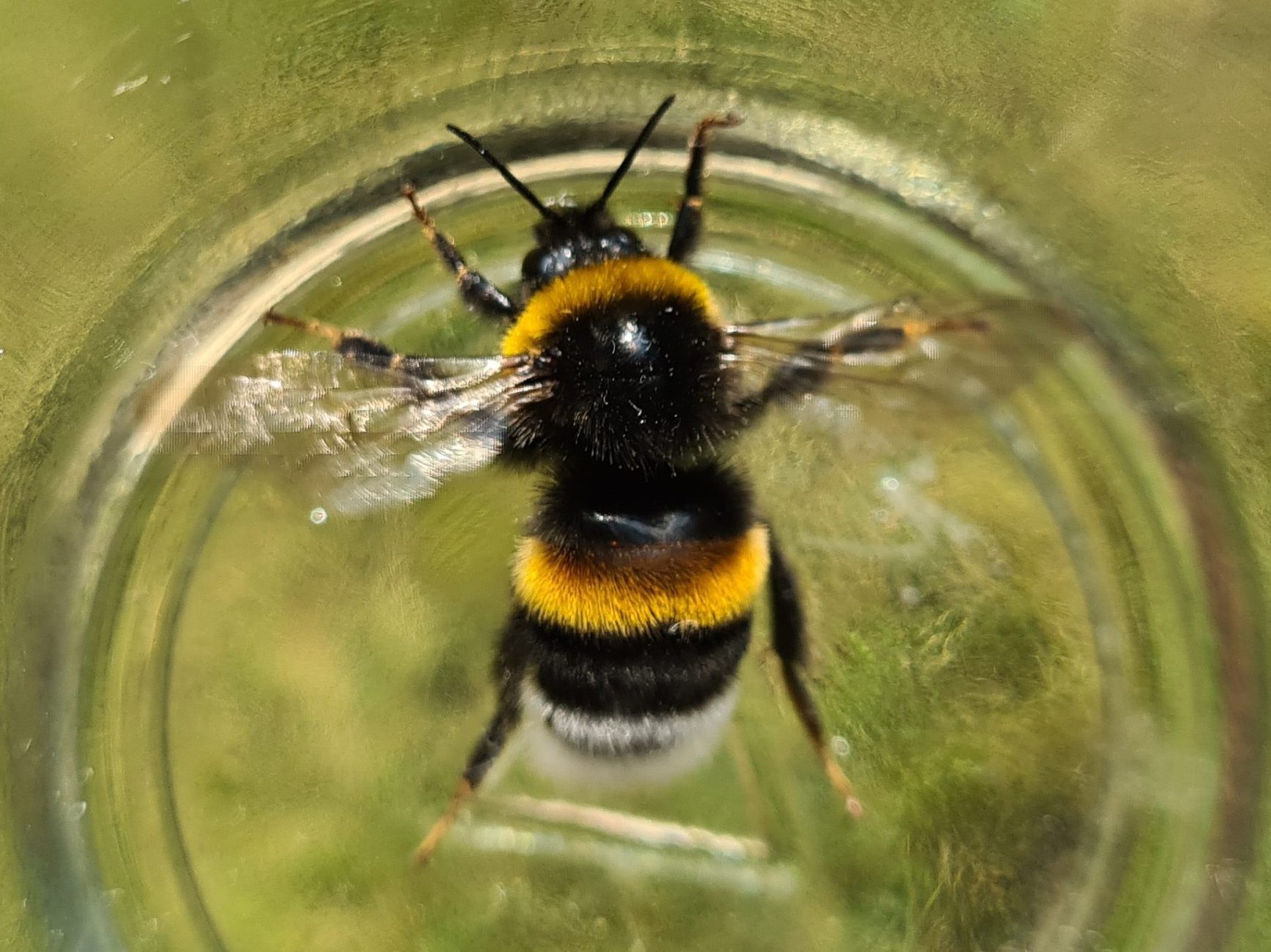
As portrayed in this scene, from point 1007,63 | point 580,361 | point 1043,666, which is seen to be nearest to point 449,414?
point 580,361

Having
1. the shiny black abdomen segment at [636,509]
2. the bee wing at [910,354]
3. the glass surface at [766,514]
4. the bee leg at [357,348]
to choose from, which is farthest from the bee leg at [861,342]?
the glass surface at [766,514]

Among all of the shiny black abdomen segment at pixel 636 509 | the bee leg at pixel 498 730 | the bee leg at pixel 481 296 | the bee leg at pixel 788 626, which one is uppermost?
the bee leg at pixel 481 296

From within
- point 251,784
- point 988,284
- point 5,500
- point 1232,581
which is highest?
point 988,284

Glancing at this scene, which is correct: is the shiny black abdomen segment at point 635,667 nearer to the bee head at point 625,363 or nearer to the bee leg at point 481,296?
the bee head at point 625,363

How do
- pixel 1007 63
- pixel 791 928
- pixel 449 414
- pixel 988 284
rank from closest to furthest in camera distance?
1. pixel 449 414
2. pixel 1007 63
3. pixel 791 928
4. pixel 988 284

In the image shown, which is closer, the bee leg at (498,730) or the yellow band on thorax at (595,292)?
the yellow band on thorax at (595,292)

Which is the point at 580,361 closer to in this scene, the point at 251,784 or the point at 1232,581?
the point at 251,784

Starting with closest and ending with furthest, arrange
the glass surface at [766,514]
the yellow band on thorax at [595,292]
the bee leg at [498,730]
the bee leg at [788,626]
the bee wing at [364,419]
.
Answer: the bee wing at [364,419] < the yellow band on thorax at [595,292] < the bee leg at [498,730] < the bee leg at [788,626] < the glass surface at [766,514]

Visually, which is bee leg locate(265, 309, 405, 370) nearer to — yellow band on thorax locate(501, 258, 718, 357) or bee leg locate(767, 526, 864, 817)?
yellow band on thorax locate(501, 258, 718, 357)
